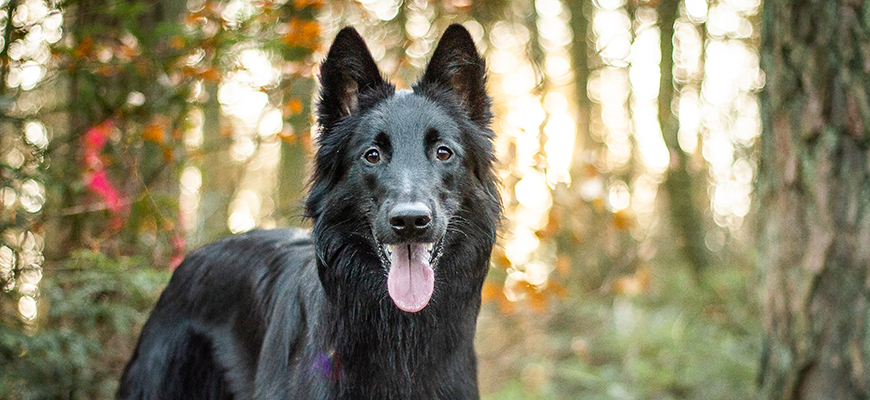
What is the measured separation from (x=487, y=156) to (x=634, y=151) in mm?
11093

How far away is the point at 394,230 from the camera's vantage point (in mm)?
2715

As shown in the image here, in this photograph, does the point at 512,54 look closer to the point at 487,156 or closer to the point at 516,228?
the point at 516,228

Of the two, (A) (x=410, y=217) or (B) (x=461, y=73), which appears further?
(B) (x=461, y=73)

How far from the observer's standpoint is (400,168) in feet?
9.66

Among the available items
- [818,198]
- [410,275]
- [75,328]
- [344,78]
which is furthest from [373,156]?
[75,328]

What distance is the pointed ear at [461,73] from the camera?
3.27 metres

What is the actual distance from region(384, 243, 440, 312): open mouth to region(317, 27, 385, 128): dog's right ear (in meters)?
0.83

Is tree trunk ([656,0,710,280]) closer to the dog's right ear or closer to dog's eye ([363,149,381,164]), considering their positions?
the dog's right ear

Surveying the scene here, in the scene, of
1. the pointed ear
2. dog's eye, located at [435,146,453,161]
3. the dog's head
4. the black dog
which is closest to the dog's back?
the black dog

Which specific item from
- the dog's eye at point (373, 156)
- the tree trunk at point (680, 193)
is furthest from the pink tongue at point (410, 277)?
the tree trunk at point (680, 193)

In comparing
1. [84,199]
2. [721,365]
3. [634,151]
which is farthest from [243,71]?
[634,151]

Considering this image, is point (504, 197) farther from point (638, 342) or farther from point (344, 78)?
point (638, 342)

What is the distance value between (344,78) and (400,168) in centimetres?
65

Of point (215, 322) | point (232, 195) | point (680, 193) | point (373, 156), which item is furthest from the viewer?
point (680, 193)
